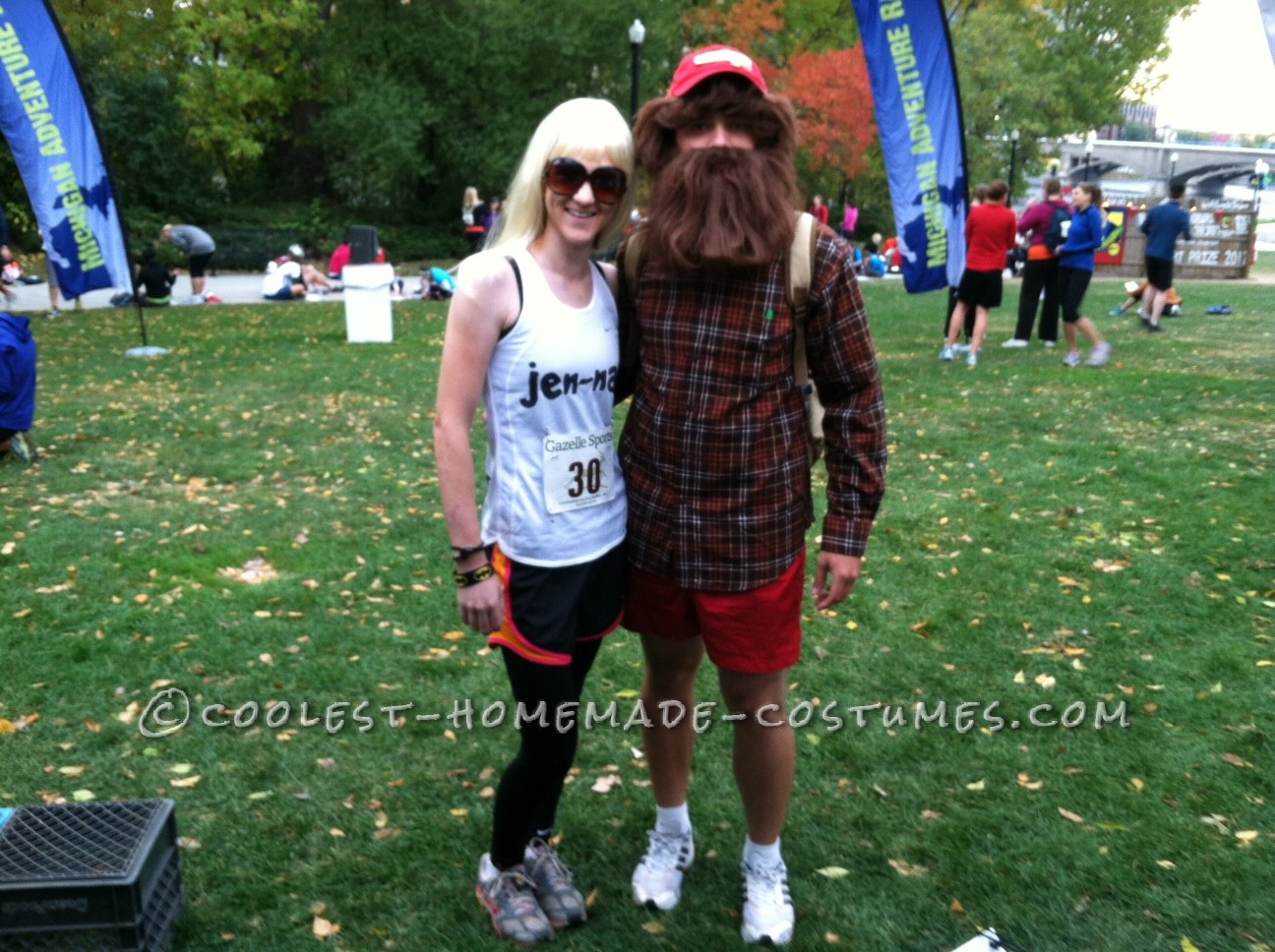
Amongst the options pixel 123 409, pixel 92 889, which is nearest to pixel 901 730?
pixel 92 889

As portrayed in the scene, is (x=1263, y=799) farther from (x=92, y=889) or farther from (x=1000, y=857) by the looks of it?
(x=92, y=889)

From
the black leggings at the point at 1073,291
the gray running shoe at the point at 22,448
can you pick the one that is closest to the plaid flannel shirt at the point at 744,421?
the gray running shoe at the point at 22,448

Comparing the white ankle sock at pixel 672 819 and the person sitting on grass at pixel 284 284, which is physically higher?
the white ankle sock at pixel 672 819

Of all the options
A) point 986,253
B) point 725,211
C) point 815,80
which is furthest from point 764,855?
point 815,80

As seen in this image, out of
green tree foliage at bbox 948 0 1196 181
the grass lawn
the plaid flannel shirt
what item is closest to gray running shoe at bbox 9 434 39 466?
the grass lawn

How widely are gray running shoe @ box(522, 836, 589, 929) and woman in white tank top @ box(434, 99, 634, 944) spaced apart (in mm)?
408

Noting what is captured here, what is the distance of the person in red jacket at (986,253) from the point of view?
11.7 m

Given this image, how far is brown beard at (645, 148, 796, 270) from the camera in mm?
2324

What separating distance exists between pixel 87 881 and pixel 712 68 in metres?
2.21

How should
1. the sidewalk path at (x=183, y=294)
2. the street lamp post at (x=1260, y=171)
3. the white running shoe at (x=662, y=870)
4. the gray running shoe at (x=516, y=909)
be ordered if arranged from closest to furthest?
the gray running shoe at (x=516, y=909), the white running shoe at (x=662, y=870), the sidewalk path at (x=183, y=294), the street lamp post at (x=1260, y=171)

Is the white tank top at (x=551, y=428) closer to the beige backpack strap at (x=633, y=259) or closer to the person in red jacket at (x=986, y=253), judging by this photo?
the beige backpack strap at (x=633, y=259)

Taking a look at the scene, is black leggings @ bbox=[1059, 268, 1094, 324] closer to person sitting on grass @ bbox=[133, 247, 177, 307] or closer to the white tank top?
the white tank top

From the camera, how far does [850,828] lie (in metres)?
3.31

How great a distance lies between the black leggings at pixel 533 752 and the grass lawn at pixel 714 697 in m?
0.27
